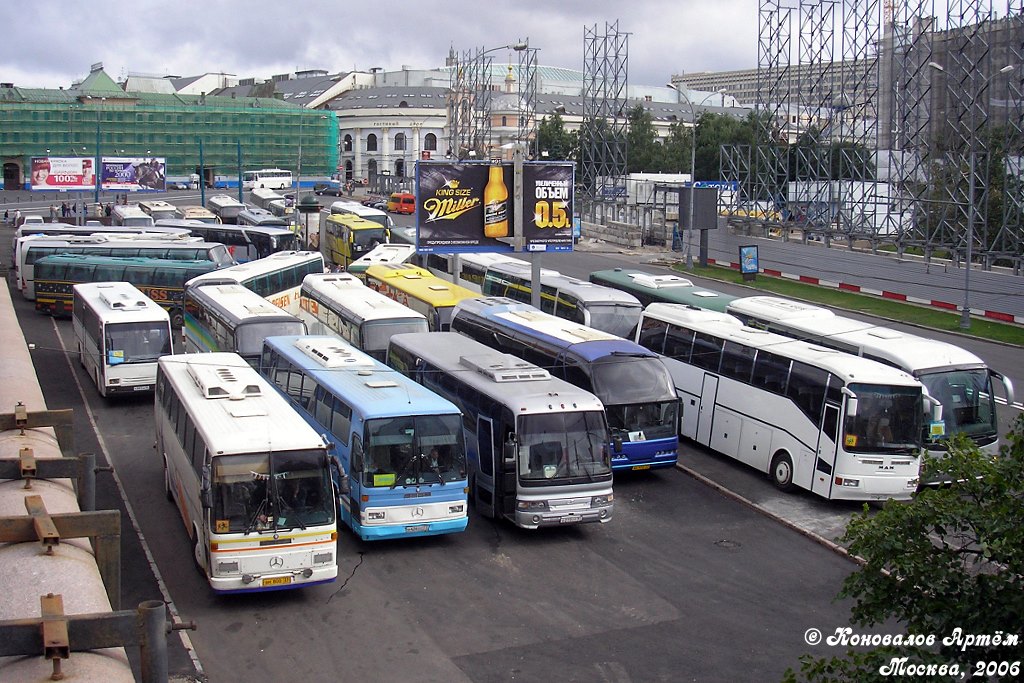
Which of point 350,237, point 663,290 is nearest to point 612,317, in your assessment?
point 663,290

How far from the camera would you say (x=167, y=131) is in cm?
9919

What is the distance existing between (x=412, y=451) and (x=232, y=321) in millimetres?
10071

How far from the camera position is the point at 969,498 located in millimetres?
7371

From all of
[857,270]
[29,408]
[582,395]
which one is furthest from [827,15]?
[29,408]

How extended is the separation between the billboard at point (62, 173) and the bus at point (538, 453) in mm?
46679

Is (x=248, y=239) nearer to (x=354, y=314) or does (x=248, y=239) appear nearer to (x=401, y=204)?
(x=354, y=314)

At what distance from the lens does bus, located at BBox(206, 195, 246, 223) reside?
6125cm

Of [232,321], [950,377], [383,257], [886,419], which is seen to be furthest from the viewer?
[383,257]

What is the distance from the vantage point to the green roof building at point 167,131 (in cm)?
9262

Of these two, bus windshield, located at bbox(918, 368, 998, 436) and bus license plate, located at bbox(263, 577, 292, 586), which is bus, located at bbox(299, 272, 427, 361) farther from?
bus windshield, located at bbox(918, 368, 998, 436)

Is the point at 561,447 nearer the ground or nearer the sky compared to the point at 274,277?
nearer the ground

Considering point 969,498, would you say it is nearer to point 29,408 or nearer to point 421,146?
point 29,408

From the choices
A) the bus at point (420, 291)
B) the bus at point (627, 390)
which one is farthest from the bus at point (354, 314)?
the bus at point (627, 390)

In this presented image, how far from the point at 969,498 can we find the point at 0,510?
22.9 feet
